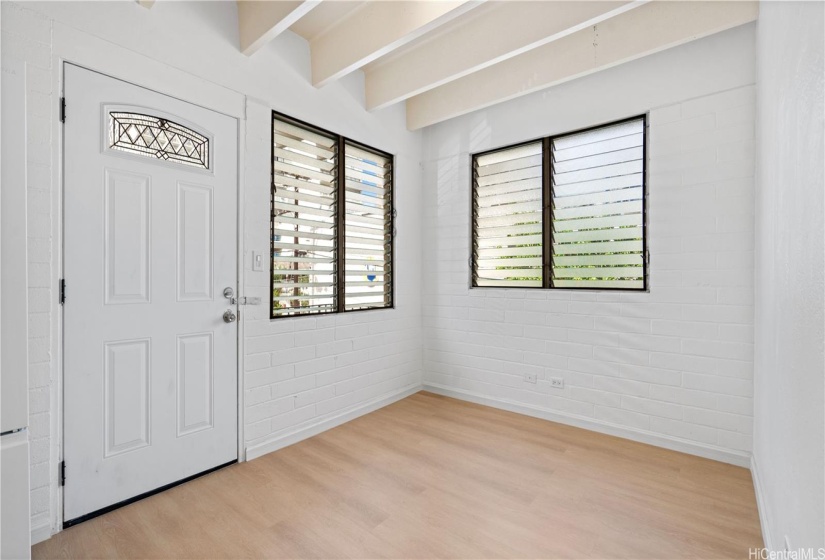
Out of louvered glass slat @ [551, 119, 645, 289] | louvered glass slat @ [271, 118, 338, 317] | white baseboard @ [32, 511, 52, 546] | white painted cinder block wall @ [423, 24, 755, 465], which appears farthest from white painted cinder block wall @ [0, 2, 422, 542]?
louvered glass slat @ [551, 119, 645, 289]

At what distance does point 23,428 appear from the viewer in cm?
106

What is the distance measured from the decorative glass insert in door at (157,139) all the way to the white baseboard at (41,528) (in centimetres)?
186

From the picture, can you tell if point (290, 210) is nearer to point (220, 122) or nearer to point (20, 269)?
point (220, 122)

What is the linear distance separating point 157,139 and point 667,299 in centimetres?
354

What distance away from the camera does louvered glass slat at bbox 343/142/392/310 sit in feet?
11.7

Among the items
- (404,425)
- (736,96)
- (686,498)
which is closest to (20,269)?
(404,425)

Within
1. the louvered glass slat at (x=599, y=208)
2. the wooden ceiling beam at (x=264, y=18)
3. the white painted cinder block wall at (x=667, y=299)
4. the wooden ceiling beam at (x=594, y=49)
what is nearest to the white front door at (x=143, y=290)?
the wooden ceiling beam at (x=264, y=18)

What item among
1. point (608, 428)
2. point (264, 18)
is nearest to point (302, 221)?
point (264, 18)

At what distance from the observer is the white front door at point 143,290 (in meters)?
2.02

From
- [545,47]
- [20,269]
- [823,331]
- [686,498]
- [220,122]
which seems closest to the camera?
[823,331]

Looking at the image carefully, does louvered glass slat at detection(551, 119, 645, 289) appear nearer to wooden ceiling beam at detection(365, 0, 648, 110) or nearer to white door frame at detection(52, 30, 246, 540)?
wooden ceiling beam at detection(365, 0, 648, 110)

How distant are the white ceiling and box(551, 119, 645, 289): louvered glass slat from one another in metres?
0.59

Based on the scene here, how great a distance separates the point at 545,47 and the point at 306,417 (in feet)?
11.4

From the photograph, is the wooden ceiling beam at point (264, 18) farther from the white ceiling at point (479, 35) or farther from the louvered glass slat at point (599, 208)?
the louvered glass slat at point (599, 208)
